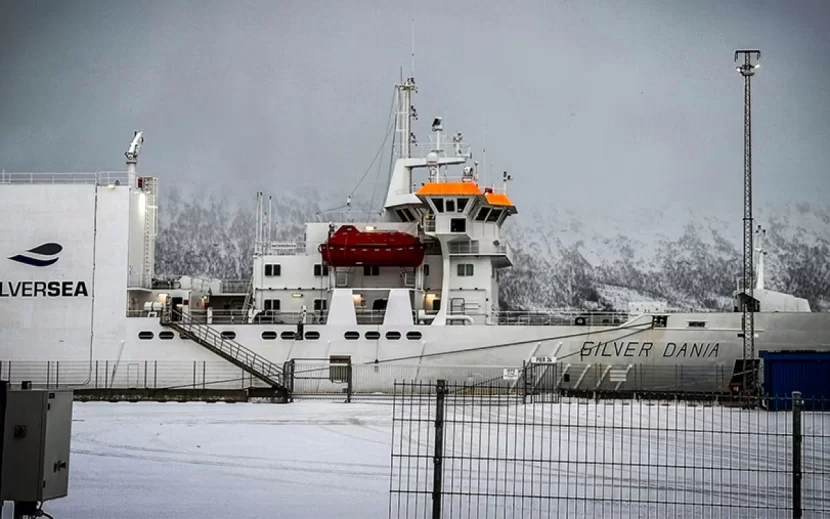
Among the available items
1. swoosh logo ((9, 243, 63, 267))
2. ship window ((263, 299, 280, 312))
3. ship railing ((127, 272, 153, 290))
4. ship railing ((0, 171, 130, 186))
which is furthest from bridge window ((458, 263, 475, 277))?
swoosh logo ((9, 243, 63, 267))

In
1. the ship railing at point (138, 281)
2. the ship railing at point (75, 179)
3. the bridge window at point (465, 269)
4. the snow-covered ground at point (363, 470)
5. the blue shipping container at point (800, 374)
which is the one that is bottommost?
the snow-covered ground at point (363, 470)

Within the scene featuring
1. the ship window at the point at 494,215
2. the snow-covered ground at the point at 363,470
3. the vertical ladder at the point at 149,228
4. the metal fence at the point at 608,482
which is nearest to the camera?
the metal fence at the point at 608,482

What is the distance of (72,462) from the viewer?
11.9m

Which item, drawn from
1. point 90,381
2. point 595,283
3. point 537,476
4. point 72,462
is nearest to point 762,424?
point 537,476

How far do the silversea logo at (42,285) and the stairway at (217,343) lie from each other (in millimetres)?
2576

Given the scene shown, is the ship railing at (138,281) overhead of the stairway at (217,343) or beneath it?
overhead

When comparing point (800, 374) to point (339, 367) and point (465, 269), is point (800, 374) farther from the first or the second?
point (339, 367)

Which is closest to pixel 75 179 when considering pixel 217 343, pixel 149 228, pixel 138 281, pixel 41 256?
pixel 149 228

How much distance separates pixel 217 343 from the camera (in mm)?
28938

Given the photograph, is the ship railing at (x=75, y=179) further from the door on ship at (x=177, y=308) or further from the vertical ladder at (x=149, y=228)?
the door on ship at (x=177, y=308)

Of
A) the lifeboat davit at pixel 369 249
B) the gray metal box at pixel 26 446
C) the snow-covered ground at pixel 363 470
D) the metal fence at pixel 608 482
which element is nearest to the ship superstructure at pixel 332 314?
the lifeboat davit at pixel 369 249

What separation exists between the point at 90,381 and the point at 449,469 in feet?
64.5

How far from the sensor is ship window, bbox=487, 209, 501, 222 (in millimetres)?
30703

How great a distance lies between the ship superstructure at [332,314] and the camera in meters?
27.9
